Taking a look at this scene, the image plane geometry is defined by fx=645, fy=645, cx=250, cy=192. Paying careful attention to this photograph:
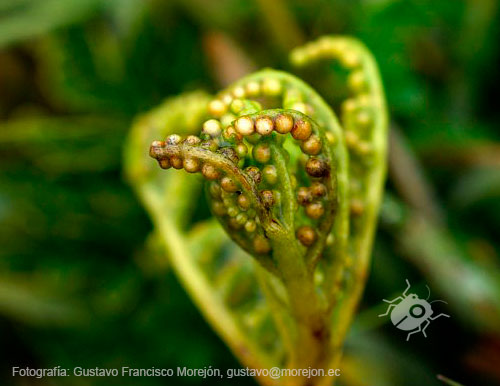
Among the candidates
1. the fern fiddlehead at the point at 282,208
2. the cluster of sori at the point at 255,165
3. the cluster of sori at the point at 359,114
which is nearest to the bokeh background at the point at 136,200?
the fern fiddlehead at the point at 282,208

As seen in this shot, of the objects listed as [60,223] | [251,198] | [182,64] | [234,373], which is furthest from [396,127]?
[251,198]

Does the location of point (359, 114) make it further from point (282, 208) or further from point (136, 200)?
point (136, 200)

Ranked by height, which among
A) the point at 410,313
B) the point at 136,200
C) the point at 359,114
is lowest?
the point at 410,313

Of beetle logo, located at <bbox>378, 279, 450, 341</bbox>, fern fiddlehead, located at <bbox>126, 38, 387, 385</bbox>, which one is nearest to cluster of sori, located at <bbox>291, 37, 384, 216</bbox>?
fern fiddlehead, located at <bbox>126, 38, 387, 385</bbox>

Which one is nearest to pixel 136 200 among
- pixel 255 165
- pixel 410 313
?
pixel 410 313

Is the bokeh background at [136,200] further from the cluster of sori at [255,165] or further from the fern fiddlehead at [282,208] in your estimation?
the cluster of sori at [255,165]

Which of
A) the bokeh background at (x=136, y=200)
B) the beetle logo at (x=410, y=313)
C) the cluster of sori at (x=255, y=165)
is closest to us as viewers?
the cluster of sori at (x=255, y=165)
